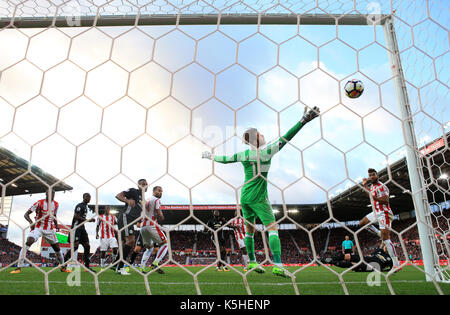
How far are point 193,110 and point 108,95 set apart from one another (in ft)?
2.37

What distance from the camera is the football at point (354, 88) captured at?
12.5ft

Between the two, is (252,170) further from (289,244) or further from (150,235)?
(289,244)

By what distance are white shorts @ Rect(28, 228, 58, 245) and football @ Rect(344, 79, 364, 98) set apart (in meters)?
5.49

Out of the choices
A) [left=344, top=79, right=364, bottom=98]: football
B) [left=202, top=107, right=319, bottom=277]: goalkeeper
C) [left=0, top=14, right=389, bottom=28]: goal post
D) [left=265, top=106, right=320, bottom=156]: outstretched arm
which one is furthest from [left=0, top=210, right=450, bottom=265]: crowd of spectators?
[left=0, top=14, right=389, bottom=28]: goal post

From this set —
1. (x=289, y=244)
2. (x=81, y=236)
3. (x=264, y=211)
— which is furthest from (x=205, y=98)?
(x=289, y=244)

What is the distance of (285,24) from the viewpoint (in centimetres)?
325

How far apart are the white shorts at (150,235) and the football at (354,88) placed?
3882 mm

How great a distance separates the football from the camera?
12.5 ft

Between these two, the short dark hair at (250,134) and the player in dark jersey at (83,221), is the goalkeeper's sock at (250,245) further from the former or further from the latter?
the player in dark jersey at (83,221)

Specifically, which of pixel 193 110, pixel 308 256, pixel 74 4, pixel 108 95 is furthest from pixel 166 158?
pixel 308 256

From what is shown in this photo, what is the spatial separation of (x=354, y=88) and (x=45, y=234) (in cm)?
577

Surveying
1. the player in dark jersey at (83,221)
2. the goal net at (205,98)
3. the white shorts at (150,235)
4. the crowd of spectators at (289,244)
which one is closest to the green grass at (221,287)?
the goal net at (205,98)

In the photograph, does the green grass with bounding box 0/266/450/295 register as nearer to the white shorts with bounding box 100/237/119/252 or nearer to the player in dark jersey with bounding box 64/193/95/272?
the player in dark jersey with bounding box 64/193/95/272
